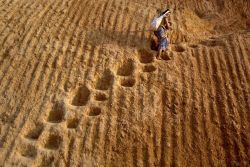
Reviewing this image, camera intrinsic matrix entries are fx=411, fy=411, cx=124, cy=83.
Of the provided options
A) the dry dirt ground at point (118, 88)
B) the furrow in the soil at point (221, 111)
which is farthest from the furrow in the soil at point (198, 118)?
the furrow in the soil at point (221, 111)

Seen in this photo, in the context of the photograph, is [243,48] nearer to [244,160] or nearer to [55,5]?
[244,160]

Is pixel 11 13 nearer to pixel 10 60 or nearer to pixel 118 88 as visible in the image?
pixel 10 60

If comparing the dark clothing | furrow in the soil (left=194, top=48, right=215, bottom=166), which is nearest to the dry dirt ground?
furrow in the soil (left=194, top=48, right=215, bottom=166)

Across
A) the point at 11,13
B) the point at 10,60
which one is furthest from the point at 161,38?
the point at 11,13

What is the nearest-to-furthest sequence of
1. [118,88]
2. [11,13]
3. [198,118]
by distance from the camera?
[198,118] < [118,88] < [11,13]

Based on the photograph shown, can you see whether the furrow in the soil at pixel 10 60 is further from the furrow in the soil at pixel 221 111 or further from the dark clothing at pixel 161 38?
the furrow in the soil at pixel 221 111

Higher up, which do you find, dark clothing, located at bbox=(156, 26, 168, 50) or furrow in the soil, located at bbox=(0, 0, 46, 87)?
dark clothing, located at bbox=(156, 26, 168, 50)

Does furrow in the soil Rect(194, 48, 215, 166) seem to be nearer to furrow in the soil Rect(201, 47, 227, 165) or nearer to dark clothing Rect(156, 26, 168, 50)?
furrow in the soil Rect(201, 47, 227, 165)

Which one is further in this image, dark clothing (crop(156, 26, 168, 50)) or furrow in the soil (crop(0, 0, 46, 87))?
dark clothing (crop(156, 26, 168, 50))
